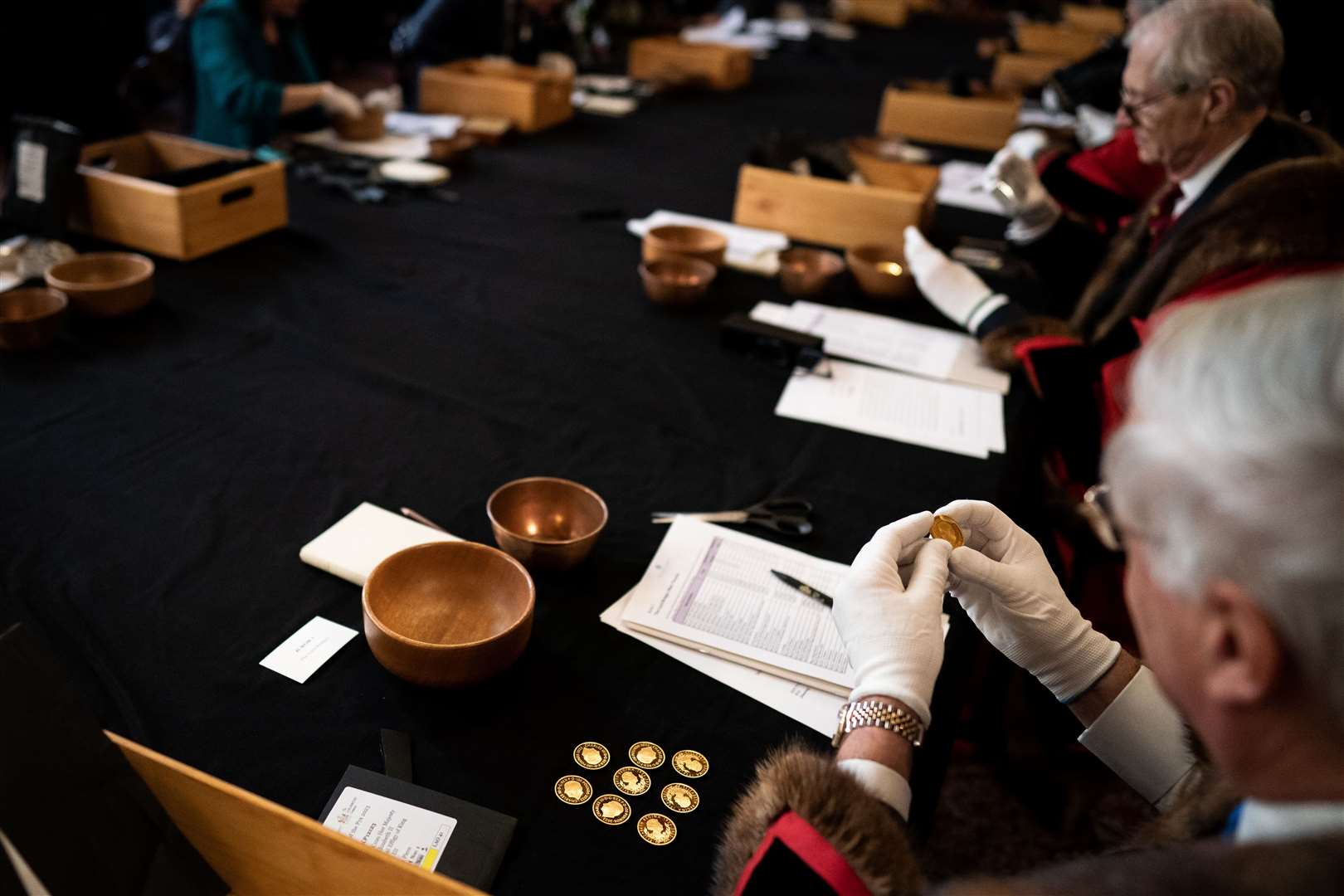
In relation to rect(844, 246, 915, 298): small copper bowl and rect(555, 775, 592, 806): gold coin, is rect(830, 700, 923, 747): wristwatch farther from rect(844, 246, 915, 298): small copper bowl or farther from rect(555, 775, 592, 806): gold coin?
rect(844, 246, 915, 298): small copper bowl

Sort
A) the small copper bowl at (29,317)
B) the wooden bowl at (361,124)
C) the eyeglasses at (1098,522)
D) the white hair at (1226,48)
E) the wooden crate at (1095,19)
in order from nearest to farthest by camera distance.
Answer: the small copper bowl at (29,317), the eyeglasses at (1098,522), the white hair at (1226,48), the wooden bowl at (361,124), the wooden crate at (1095,19)

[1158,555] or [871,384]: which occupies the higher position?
[1158,555]

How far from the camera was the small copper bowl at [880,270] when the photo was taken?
1.91 metres

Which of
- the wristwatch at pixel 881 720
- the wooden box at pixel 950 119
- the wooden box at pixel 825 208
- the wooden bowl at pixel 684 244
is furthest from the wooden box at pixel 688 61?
the wristwatch at pixel 881 720

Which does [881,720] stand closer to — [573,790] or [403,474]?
[573,790]

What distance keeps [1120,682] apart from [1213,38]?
1.25 m

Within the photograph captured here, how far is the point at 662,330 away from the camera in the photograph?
68.7 inches

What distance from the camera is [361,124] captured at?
8.24ft

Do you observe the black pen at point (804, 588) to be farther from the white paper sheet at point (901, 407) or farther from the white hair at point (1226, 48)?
the white hair at point (1226, 48)

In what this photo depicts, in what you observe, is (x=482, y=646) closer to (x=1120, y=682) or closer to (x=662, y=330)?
(x=1120, y=682)

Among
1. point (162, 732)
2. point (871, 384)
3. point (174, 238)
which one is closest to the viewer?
point (162, 732)

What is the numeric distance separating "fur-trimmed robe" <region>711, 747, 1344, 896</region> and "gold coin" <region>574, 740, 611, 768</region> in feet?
0.40

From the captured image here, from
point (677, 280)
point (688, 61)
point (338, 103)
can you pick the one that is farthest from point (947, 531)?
A: point (688, 61)

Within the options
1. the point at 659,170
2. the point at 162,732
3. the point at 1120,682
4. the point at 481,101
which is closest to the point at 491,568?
the point at 162,732
